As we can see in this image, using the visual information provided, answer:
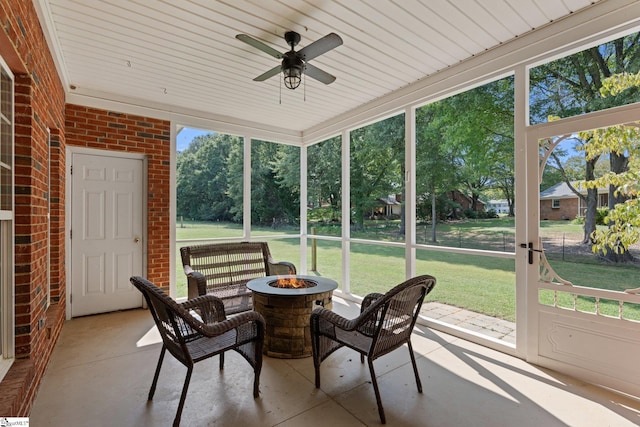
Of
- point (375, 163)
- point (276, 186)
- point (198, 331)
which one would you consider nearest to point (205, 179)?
point (276, 186)

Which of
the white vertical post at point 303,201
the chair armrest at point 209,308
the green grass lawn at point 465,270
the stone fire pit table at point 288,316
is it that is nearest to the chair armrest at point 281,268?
the stone fire pit table at point 288,316

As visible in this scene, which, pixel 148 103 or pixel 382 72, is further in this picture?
pixel 148 103

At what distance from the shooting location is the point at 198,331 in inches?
74.5

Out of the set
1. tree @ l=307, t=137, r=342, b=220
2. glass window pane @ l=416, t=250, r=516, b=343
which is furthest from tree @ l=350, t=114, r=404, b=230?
glass window pane @ l=416, t=250, r=516, b=343

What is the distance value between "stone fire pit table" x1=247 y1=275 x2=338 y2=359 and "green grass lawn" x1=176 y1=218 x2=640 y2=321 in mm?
2003

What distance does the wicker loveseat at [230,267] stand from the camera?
3.43 m

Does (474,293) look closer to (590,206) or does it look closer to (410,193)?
(410,193)

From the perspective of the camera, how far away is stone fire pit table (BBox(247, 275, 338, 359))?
105 inches

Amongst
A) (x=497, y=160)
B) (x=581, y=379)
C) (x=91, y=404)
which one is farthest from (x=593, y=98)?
(x=91, y=404)

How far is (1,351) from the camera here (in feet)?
6.15

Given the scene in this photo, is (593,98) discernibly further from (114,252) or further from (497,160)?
(114,252)

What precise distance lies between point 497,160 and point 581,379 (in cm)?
288

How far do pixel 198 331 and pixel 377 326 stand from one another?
1124mm

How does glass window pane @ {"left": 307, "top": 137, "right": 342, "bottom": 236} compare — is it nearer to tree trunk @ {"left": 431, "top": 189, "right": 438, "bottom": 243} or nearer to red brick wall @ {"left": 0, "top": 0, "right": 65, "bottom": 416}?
tree trunk @ {"left": 431, "top": 189, "right": 438, "bottom": 243}
